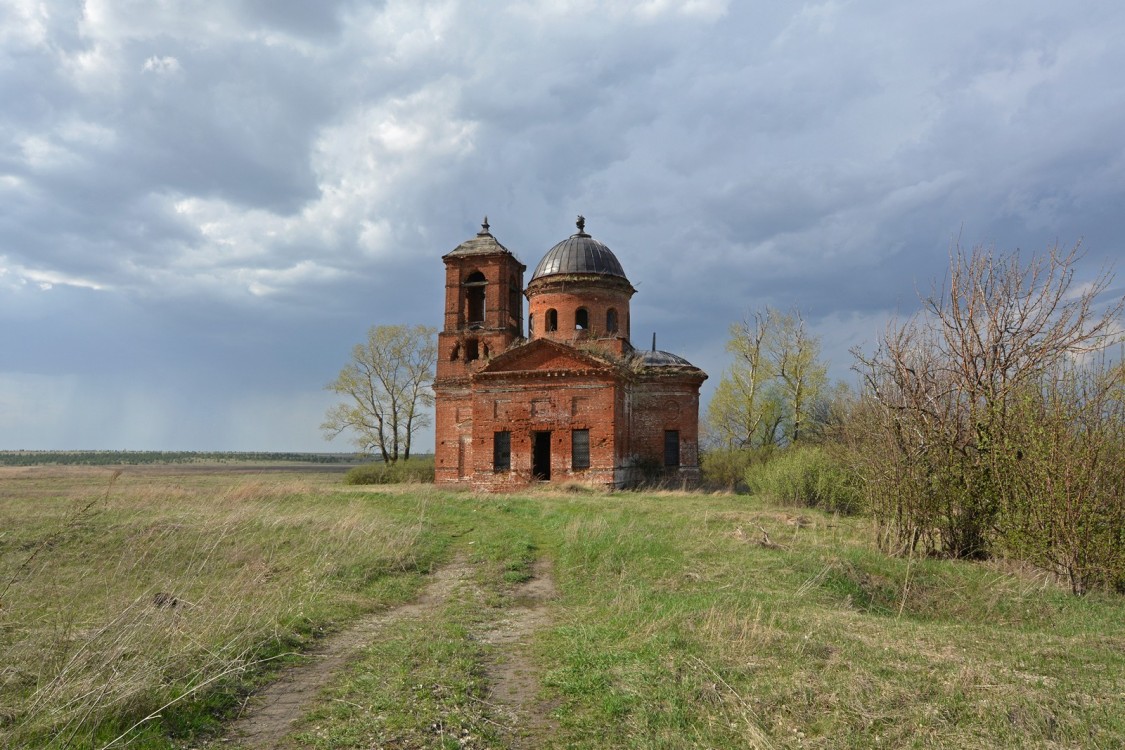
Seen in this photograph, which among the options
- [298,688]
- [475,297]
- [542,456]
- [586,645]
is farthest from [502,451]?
[298,688]

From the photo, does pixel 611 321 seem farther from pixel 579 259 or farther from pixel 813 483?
pixel 813 483

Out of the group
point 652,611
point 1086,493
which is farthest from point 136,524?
point 1086,493

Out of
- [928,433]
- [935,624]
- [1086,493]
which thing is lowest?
[935,624]

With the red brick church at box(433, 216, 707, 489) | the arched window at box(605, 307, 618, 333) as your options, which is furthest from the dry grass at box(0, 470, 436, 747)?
the arched window at box(605, 307, 618, 333)

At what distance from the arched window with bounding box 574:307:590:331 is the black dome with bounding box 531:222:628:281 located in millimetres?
1747

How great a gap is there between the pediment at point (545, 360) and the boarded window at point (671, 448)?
5.65m

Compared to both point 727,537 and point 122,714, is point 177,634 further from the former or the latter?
point 727,537

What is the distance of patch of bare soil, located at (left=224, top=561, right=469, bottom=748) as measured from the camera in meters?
4.70

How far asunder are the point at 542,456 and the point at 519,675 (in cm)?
2156

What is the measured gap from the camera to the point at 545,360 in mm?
25031

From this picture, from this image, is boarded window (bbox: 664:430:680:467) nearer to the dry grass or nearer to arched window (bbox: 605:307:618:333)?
arched window (bbox: 605:307:618:333)

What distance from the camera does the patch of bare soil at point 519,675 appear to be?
4840 millimetres

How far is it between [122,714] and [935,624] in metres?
7.91

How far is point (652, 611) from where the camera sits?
7.60 metres
